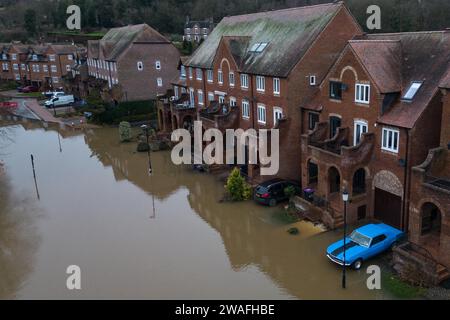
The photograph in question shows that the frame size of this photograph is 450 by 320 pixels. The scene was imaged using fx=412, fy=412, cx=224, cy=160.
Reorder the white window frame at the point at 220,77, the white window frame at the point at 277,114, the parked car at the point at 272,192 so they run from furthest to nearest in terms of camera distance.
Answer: the white window frame at the point at 220,77, the white window frame at the point at 277,114, the parked car at the point at 272,192

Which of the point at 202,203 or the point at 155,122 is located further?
the point at 155,122

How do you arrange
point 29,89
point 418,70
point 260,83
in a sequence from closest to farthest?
1. point 418,70
2. point 260,83
3. point 29,89

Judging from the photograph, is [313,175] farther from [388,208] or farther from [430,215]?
[430,215]

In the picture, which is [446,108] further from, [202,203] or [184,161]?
[184,161]

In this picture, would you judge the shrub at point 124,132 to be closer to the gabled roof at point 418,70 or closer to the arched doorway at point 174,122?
the arched doorway at point 174,122

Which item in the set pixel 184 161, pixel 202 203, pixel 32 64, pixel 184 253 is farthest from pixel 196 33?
pixel 184 253

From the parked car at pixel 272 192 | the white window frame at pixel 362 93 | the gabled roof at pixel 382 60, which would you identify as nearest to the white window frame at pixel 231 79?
the parked car at pixel 272 192

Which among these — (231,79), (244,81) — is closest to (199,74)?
(231,79)
